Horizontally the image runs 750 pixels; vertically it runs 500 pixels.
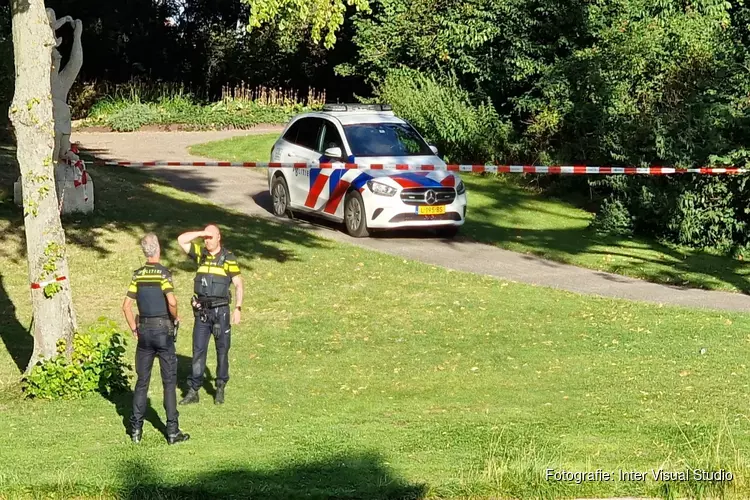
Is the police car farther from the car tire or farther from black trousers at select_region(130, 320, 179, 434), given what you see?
black trousers at select_region(130, 320, 179, 434)

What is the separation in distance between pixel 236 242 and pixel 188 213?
2.18 metres

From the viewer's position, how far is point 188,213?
19.2 m

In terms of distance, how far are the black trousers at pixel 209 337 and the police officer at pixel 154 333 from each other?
1.04 meters

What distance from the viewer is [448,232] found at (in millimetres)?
19453

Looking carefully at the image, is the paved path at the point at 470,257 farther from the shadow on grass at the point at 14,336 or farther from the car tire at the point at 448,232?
the shadow on grass at the point at 14,336

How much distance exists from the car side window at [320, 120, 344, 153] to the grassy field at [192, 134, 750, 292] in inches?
103

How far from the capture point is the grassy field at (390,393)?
7.69m

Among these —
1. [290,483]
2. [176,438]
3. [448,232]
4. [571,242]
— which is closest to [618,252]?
[571,242]

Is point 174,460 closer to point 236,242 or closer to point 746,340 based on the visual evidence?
point 746,340

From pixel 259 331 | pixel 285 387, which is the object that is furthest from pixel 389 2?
pixel 285 387

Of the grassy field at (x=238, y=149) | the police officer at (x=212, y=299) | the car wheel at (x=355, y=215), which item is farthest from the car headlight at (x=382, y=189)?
the grassy field at (x=238, y=149)

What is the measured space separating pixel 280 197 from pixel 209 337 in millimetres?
10310

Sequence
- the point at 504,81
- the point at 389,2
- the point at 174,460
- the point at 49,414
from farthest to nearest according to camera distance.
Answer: the point at 389,2 < the point at 504,81 < the point at 49,414 < the point at 174,460

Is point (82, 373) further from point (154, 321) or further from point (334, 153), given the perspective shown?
point (334, 153)
